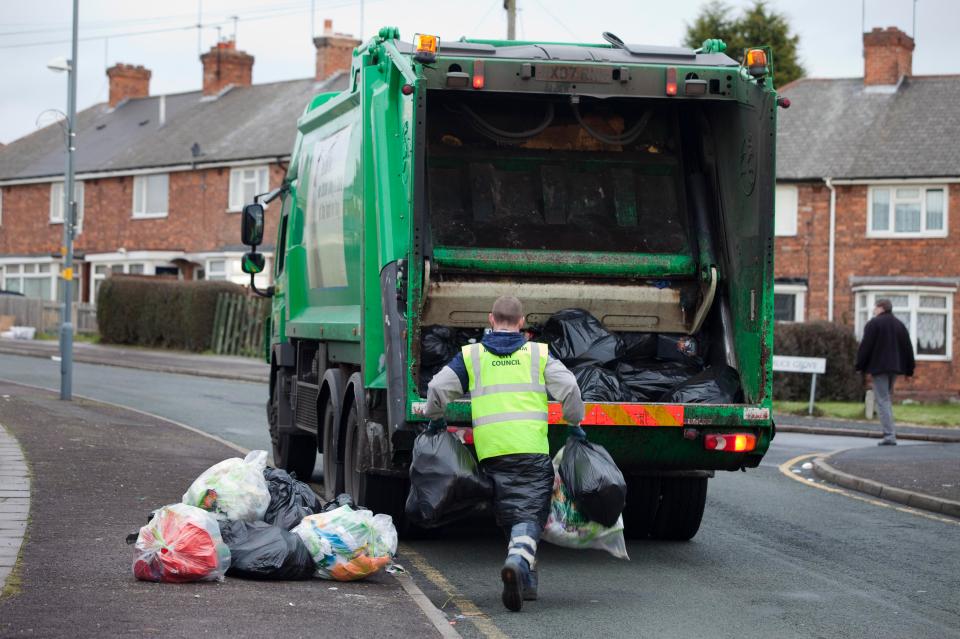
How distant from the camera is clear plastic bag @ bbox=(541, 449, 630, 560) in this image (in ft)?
24.5

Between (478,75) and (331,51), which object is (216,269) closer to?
(331,51)

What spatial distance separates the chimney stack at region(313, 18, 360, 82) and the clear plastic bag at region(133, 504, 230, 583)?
39534 mm

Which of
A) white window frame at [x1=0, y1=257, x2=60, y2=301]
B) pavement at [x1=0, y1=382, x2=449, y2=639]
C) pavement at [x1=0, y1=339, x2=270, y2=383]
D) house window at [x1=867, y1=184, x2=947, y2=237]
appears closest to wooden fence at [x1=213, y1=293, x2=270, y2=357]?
pavement at [x1=0, y1=339, x2=270, y2=383]

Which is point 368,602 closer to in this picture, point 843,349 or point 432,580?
point 432,580

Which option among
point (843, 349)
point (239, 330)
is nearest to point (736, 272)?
point (843, 349)

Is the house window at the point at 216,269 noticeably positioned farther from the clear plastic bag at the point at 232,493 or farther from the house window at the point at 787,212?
the clear plastic bag at the point at 232,493

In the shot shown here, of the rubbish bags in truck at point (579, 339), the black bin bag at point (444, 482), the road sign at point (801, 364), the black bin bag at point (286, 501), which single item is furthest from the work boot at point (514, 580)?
the road sign at point (801, 364)

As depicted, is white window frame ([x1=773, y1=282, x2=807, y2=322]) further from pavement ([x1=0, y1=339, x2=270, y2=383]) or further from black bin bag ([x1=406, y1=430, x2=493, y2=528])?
black bin bag ([x1=406, y1=430, x2=493, y2=528])

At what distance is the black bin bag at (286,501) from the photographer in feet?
26.0

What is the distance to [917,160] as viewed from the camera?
114ft

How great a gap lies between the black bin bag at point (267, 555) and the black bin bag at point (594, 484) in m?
1.38

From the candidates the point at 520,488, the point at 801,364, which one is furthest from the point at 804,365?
the point at 520,488

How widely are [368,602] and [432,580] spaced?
3.16 ft

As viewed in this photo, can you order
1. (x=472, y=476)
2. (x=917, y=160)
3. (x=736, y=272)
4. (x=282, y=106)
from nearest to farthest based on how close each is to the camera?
(x=472, y=476)
(x=736, y=272)
(x=917, y=160)
(x=282, y=106)
